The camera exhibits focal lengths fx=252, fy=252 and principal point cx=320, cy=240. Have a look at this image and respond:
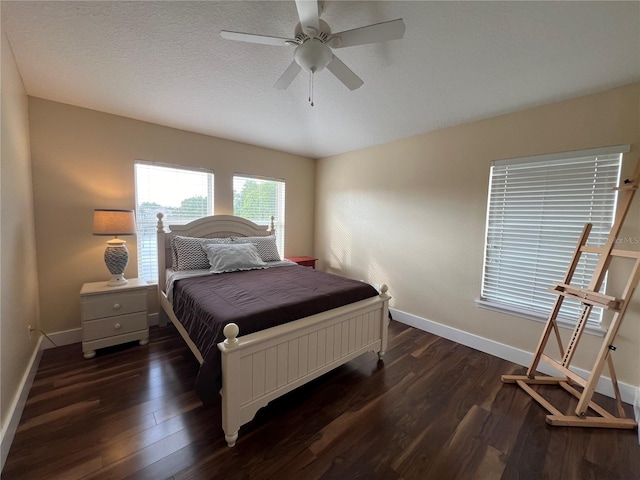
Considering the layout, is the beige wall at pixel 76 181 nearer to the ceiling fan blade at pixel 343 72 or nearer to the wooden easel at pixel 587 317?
the ceiling fan blade at pixel 343 72

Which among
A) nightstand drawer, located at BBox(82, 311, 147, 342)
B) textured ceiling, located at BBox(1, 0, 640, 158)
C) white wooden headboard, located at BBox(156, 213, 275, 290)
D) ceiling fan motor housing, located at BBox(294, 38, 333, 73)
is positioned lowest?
nightstand drawer, located at BBox(82, 311, 147, 342)

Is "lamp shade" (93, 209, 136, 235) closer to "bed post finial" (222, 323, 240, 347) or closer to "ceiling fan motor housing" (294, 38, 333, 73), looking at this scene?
"bed post finial" (222, 323, 240, 347)

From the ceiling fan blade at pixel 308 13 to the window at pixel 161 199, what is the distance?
248 cm

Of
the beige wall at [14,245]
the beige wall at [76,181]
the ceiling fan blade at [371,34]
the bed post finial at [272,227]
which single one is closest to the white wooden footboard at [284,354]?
the beige wall at [14,245]

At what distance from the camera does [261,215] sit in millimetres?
3967

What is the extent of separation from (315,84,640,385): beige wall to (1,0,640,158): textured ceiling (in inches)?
8.3

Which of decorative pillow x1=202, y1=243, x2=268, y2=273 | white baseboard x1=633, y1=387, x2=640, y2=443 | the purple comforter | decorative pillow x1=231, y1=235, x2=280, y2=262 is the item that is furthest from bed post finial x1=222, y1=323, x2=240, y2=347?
white baseboard x1=633, y1=387, x2=640, y2=443

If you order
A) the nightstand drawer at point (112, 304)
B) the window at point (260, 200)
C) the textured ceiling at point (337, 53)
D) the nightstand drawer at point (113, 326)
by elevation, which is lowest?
the nightstand drawer at point (113, 326)

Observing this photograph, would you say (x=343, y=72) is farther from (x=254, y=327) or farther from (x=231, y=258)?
(x=231, y=258)

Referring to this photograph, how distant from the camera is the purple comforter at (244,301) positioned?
1523mm

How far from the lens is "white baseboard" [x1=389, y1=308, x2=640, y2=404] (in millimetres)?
1925

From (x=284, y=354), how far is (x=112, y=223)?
206 cm

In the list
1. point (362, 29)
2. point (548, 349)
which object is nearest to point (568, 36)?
point (362, 29)

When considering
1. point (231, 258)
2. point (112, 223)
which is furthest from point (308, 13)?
point (112, 223)
